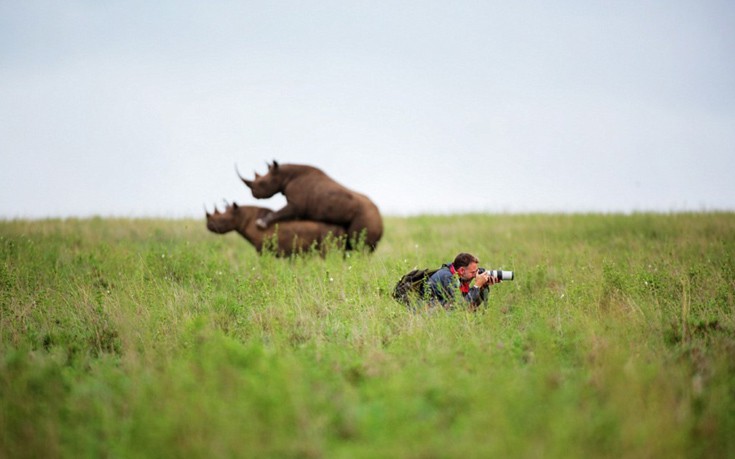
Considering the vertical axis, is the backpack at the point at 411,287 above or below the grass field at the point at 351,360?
above

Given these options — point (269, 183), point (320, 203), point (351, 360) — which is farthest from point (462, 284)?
point (269, 183)

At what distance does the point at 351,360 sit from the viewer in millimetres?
5234

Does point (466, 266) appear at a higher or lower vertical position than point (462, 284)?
higher

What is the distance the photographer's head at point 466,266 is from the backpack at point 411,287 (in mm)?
473

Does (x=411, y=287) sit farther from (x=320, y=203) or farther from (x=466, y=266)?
(x=320, y=203)

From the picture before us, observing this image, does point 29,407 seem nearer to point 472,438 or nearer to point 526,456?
point 472,438

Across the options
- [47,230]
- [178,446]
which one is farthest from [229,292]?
[47,230]

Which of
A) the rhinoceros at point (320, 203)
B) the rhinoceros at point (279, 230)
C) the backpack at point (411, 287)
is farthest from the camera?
the rhinoceros at point (320, 203)

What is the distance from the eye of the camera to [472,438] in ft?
11.1

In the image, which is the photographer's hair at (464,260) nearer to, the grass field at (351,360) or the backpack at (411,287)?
the backpack at (411,287)

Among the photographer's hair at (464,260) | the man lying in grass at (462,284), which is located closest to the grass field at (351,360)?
the man lying in grass at (462,284)

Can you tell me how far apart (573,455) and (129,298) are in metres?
6.06

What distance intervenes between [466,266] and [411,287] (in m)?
0.77

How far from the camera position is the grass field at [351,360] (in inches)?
139
